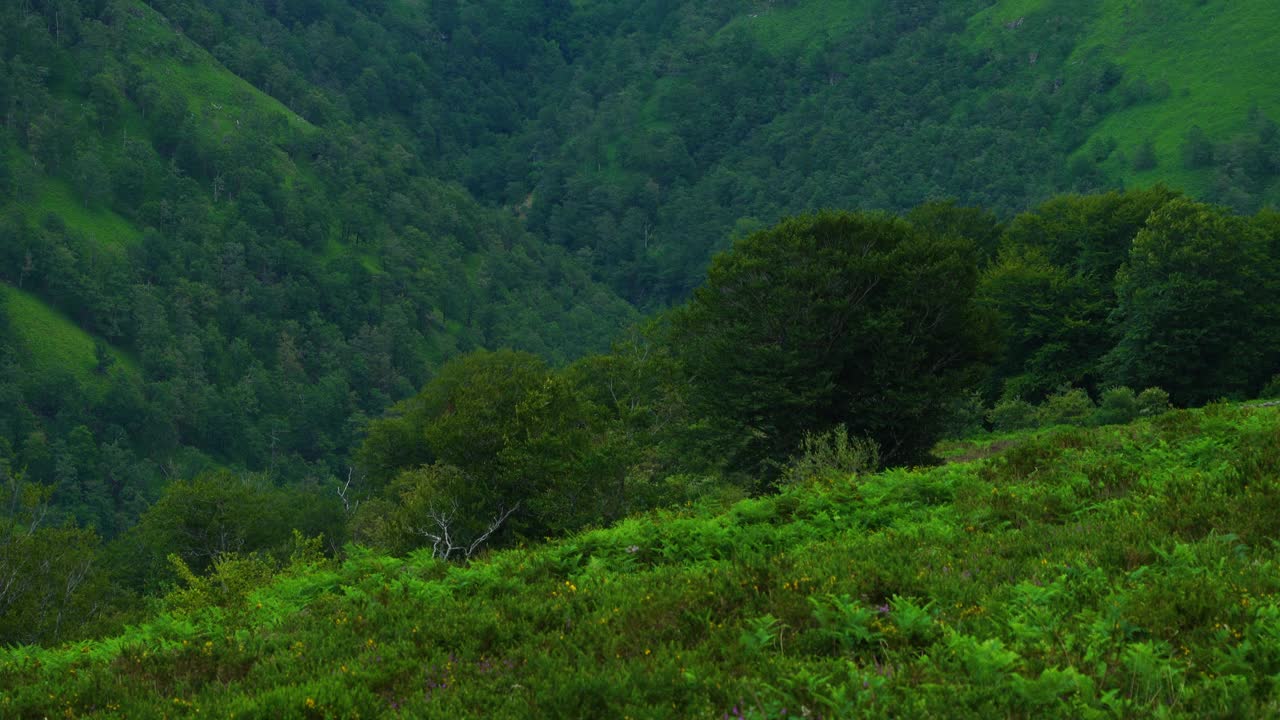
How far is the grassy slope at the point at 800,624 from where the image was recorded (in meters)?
5.95

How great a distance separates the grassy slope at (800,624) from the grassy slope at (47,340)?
153m

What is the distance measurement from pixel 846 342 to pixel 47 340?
15122 cm

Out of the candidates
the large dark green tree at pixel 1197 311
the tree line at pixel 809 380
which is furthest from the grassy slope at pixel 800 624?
the large dark green tree at pixel 1197 311

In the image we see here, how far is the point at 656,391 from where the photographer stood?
60.5 meters

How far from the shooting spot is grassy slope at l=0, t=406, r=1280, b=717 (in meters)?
5.95

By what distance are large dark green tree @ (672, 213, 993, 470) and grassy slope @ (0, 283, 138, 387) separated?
138 metres

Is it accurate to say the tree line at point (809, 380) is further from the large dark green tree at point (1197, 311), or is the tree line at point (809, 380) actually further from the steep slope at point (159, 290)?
the steep slope at point (159, 290)

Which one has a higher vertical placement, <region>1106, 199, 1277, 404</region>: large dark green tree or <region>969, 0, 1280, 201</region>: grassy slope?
<region>969, 0, 1280, 201</region>: grassy slope

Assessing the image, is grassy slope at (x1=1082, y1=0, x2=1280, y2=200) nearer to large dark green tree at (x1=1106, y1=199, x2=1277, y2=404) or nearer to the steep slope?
large dark green tree at (x1=1106, y1=199, x2=1277, y2=404)

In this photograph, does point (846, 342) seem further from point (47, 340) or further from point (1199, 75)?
point (1199, 75)

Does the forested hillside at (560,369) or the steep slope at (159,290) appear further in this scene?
the steep slope at (159,290)

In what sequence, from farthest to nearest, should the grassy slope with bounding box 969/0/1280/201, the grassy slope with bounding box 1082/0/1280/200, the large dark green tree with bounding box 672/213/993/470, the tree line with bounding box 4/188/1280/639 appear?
the grassy slope with bounding box 1082/0/1280/200
the grassy slope with bounding box 969/0/1280/201
the tree line with bounding box 4/188/1280/639
the large dark green tree with bounding box 672/213/993/470

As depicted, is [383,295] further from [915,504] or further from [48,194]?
[915,504]

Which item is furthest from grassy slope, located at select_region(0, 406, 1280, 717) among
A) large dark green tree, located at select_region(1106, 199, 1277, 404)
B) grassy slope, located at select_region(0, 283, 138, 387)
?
grassy slope, located at select_region(0, 283, 138, 387)
